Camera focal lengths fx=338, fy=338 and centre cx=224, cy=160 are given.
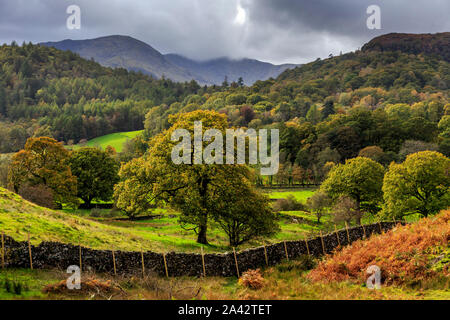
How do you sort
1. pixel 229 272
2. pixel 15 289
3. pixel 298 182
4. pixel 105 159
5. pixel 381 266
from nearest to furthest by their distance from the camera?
pixel 15 289 < pixel 381 266 < pixel 229 272 < pixel 105 159 < pixel 298 182

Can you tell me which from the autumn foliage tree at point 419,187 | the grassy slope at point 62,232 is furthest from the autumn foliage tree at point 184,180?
the autumn foliage tree at point 419,187

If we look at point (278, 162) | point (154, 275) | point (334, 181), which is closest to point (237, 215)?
point (154, 275)

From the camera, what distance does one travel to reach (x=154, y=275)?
19.0 metres

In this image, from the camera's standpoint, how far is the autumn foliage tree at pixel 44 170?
53.7 m

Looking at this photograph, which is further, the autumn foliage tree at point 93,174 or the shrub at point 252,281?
the autumn foliage tree at point 93,174

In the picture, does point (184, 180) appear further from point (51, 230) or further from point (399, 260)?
point (399, 260)

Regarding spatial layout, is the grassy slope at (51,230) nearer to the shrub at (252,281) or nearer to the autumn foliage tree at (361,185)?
the shrub at (252,281)

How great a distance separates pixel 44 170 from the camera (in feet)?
179

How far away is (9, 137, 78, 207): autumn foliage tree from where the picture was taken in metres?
53.7

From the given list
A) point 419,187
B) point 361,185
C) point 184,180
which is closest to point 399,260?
point 184,180

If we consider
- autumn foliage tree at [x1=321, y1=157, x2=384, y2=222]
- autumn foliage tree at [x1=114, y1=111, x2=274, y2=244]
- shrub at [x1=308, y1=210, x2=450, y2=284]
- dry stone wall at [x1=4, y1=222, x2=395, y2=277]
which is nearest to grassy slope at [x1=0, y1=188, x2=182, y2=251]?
dry stone wall at [x1=4, y1=222, x2=395, y2=277]

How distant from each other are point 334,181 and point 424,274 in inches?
1602
